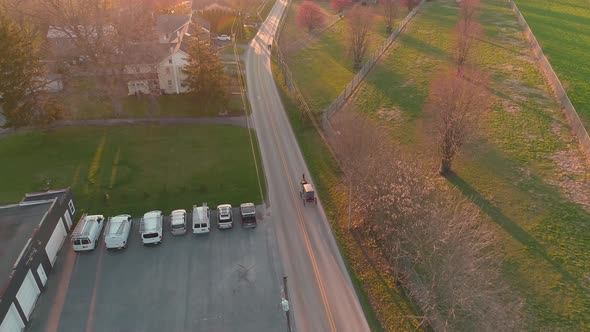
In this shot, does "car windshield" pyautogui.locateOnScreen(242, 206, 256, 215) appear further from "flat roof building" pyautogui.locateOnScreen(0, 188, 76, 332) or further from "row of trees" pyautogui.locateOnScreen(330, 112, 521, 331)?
"flat roof building" pyautogui.locateOnScreen(0, 188, 76, 332)

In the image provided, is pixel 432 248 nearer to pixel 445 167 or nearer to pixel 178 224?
pixel 445 167

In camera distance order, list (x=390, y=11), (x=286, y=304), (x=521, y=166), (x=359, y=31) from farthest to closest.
Result: 1. (x=390, y=11)
2. (x=359, y=31)
3. (x=521, y=166)
4. (x=286, y=304)

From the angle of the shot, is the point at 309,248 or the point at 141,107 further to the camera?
the point at 141,107

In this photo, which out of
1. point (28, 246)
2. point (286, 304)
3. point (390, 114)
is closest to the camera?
point (286, 304)

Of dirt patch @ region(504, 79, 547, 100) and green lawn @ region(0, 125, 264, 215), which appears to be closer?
green lawn @ region(0, 125, 264, 215)

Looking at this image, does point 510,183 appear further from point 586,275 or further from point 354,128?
point 354,128

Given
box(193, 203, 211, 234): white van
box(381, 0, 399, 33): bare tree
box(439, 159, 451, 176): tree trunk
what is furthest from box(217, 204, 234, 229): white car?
box(381, 0, 399, 33): bare tree

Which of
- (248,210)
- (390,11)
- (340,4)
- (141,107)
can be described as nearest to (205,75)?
(141,107)

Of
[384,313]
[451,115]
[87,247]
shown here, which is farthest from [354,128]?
[87,247]
